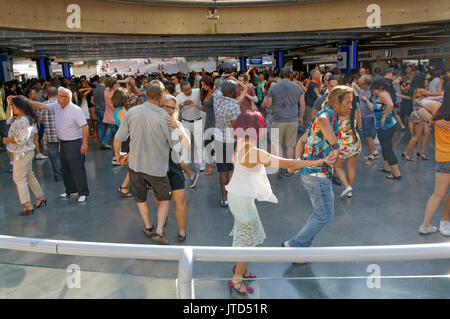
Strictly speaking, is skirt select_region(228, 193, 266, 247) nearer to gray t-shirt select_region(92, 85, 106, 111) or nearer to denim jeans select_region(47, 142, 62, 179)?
denim jeans select_region(47, 142, 62, 179)

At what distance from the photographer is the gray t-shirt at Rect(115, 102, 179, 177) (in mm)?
3699

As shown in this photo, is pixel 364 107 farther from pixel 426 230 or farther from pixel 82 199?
pixel 82 199

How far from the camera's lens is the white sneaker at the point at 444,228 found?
3.95 meters

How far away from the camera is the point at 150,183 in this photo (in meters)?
3.88

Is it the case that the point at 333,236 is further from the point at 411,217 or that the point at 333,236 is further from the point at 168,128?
the point at 168,128

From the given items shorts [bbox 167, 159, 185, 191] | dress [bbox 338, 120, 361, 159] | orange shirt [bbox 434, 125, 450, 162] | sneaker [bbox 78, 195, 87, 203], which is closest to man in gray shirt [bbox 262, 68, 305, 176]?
dress [bbox 338, 120, 361, 159]

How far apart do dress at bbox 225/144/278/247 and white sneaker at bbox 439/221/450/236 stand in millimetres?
2290

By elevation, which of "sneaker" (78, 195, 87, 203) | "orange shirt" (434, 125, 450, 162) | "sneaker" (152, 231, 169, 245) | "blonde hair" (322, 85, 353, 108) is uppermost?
"blonde hair" (322, 85, 353, 108)

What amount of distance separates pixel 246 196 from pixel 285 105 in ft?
12.2

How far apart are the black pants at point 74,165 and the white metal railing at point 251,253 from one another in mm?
4170

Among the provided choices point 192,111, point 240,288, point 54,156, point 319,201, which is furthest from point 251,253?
point 54,156

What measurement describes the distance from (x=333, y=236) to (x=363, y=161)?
3.66 m

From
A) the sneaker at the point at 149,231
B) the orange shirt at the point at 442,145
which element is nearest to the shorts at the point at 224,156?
the sneaker at the point at 149,231
